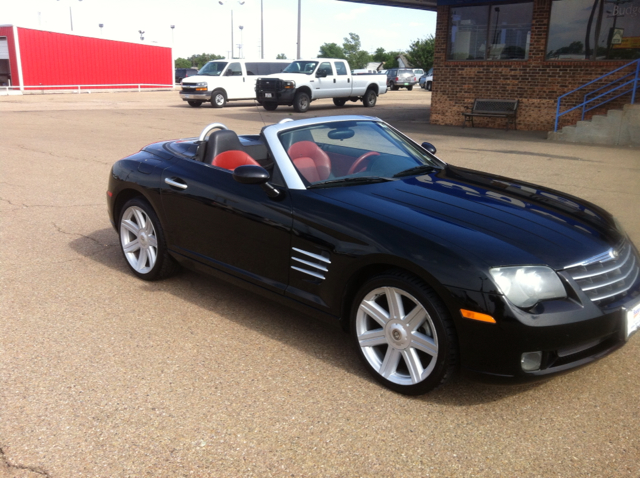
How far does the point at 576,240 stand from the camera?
3.37 m

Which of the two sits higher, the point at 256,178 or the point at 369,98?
the point at 256,178

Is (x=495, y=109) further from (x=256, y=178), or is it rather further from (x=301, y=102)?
(x=256, y=178)

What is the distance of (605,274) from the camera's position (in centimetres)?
325

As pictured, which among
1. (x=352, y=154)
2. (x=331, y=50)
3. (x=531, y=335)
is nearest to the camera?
(x=531, y=335)

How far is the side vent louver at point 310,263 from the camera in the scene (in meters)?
3.63

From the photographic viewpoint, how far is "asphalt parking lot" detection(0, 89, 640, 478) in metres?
2.79

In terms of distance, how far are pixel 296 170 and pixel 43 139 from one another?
12.6 metres

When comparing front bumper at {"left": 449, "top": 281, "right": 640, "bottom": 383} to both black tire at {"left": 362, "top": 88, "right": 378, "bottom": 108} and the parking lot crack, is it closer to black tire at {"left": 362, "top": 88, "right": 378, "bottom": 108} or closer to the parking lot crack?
the parking lot crack

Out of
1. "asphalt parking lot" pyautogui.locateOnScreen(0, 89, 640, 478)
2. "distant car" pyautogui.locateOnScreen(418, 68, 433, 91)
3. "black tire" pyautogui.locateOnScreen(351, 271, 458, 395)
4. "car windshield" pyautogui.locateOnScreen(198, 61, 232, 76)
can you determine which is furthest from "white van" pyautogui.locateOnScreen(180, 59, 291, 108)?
"black tire" pyautogui.locateOnScreen(351, 271, 458, 395)

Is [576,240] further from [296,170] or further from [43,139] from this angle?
[43,139]

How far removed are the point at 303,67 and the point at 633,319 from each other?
2369 cm

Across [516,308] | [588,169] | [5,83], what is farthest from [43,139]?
[5,83]

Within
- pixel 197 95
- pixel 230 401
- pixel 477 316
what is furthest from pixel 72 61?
pixel 477 316

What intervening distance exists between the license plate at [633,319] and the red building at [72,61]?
143 feet
